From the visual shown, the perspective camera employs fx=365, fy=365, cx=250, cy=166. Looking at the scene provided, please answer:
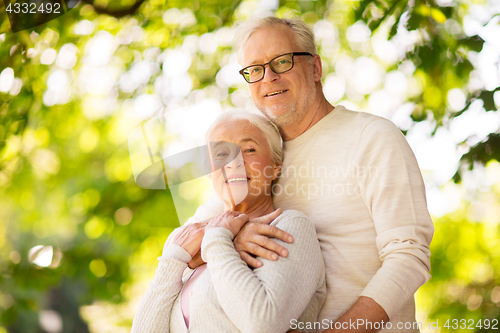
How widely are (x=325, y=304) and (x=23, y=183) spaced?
325 centimetres

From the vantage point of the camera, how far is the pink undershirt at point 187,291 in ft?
3.71

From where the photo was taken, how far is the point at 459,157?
7.07ft


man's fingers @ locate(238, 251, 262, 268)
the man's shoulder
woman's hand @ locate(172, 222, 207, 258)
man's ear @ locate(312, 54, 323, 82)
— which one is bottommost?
woman's hand @ locate(172, 222, 207, 258)

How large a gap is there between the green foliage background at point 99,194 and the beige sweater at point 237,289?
2.08m

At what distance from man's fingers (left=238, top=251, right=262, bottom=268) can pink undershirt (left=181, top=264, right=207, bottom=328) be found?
0.19 meters

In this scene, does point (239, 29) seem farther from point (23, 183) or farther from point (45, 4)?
point (23, 183)

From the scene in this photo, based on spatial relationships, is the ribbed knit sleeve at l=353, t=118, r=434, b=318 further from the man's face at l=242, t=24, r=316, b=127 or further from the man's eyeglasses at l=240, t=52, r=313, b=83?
the man's eyeglasses at l=240, t=52, r=313, b=83

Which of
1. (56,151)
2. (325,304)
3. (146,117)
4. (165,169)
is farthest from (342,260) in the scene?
(56,151)

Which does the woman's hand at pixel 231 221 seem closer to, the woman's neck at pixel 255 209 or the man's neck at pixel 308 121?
the woman's neck at pixel 255 209

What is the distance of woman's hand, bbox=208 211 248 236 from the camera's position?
1.12 m

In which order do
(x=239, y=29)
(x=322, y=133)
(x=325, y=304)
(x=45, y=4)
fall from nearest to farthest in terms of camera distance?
(x=325, y=304), (x=322, y=133), (x=239, y=29), (x=45, y=4)

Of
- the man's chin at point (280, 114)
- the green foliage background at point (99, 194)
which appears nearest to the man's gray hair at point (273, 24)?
the man's chin at point (280, 114)

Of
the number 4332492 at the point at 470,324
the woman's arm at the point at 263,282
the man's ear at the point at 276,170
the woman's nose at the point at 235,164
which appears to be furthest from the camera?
the number 4332492 at the point at 470,324

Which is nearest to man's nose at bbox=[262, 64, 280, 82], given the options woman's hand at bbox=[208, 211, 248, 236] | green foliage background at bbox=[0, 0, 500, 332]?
Result: woman's hand at bbox=[208, 211, 248, 236]
